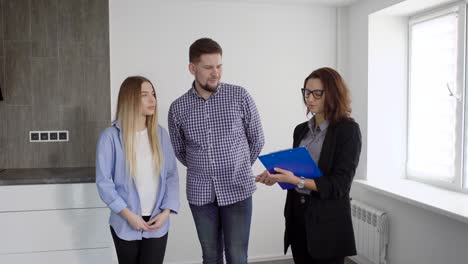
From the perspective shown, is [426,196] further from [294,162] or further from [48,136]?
[48,136]

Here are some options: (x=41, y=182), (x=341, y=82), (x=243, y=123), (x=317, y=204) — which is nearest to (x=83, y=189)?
(x=41, y=182)

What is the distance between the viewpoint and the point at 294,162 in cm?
166

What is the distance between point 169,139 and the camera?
2.00 meters

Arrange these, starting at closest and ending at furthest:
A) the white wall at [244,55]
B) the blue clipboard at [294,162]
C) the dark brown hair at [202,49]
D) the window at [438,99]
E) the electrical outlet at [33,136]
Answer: the blue clipboard at [294,162] < the dark brown hair at [202,49] < the window at [438,99] < the electrical outlet at [33,136] < the white wall at [244,55]

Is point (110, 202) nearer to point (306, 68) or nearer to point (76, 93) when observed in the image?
point (76, 93)

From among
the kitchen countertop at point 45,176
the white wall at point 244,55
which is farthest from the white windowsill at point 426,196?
the kitchen countertop at point 45,176

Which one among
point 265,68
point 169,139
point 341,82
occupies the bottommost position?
point 169,139

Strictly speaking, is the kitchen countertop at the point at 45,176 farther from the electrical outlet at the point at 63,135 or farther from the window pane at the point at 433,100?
the window pane at the point at 433,100

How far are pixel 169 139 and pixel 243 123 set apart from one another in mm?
390

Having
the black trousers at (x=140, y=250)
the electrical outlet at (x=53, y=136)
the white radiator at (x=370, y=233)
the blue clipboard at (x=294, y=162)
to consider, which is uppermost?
the electrical outlet at (x=53, y=136)

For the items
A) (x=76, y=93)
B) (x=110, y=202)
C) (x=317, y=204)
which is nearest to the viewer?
(x=317, y=204)

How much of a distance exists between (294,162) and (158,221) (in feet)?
2.40

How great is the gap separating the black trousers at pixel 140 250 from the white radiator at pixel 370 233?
6.10 ft

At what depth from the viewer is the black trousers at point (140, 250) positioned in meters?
1.87
